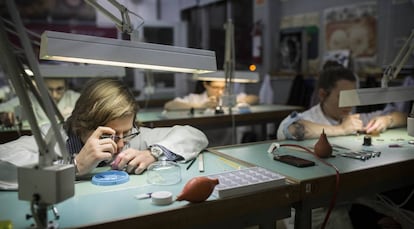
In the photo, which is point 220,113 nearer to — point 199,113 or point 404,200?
point 199,113

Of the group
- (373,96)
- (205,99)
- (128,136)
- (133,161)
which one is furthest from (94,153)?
(205,99)

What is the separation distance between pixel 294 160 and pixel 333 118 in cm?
83

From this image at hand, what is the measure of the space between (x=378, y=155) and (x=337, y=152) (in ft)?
0.51

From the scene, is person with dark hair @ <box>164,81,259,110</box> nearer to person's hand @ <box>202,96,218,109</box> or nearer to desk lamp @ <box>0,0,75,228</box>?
person's hand @ <box>202,96,218,109</box>

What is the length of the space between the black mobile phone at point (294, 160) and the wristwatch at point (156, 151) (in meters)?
0.44

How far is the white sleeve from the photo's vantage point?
139 cm

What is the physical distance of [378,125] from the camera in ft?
6.38

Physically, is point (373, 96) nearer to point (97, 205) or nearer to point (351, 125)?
point (351, 125)

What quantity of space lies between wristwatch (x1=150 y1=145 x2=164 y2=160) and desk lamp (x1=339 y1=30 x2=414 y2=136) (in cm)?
78

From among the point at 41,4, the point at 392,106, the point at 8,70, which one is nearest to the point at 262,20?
the point at 392,106

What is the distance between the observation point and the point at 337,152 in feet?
4.94

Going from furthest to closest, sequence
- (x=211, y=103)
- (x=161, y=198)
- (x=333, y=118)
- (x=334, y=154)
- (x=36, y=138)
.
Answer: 1. (x=211, y=103)
2. (x=333, y=118)
3. (x=334, y=154)
4. (x=161, y=198)
5. (x=36, y=138)

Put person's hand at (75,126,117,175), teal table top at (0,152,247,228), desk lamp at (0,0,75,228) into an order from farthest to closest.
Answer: person's hand at (75,126,117,175) < teal table top at (0,152,247,228) < desk lamp at (0,0,75,228)

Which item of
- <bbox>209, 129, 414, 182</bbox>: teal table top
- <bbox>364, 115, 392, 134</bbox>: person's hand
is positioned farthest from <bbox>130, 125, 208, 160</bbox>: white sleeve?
<bbox>364, 115, 392, 134</bbox>: person's hand
